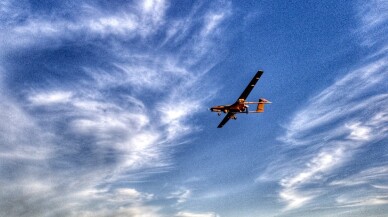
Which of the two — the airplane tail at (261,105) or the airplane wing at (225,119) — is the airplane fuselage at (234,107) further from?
the airplane tail at (261,105)

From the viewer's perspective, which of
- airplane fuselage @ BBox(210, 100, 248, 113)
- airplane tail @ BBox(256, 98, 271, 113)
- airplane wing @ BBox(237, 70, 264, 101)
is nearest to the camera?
airplane wing @ BBox(237, 70, 264, 101)

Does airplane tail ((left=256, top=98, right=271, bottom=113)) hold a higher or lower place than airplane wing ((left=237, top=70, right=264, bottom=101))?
higher

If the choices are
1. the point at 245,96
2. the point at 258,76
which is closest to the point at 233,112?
the point at 245,96

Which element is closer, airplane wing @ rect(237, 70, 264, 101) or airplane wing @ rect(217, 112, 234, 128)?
airplane wing @ rect(237, 70, 264, 101)

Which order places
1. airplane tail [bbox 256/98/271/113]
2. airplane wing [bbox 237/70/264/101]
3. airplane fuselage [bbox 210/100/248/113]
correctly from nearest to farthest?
airplane wing [bbox 237/70/264/101], airplane fuselage [bbox 210/100/248/113], airplane tail [bbox 256/98/271/113]

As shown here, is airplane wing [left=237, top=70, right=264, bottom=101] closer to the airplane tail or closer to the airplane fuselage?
the airplane fuselage

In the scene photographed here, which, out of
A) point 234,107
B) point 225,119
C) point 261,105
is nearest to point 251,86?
point 234,107

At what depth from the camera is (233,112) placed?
52094mm

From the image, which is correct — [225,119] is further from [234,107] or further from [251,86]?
[251,86]

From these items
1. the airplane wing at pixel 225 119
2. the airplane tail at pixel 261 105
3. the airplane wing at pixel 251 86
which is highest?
the airplane tail at pixel 261 105

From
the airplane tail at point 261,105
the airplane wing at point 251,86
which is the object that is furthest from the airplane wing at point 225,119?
the airplane tail at point 261,105

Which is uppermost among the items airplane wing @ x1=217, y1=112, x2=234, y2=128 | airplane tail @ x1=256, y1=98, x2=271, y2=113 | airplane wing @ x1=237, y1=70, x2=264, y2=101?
airplane tail @ x1=256, y1=98, x2=271, y2=113

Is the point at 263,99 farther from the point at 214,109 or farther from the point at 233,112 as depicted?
the point at 214,109

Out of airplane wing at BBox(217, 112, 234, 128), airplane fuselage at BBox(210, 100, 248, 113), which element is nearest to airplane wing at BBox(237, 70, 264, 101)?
airplane fuselage at BBox(210, 100, 248, 113)
